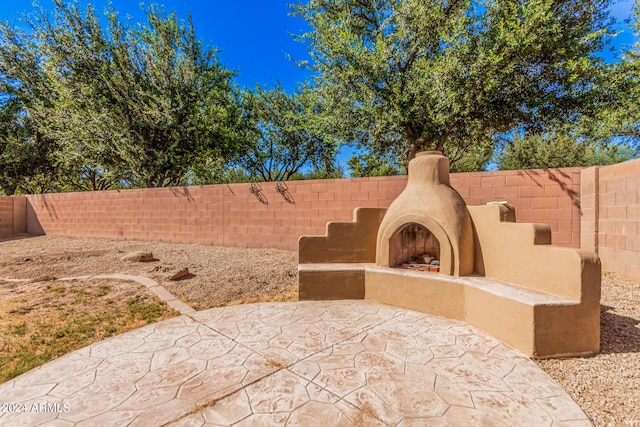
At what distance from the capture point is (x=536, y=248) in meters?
3.72

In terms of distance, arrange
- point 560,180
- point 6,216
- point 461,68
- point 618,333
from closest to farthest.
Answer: point 618,333 < point 560,180 < point 461,68 < point 6,216

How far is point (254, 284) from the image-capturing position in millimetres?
6055

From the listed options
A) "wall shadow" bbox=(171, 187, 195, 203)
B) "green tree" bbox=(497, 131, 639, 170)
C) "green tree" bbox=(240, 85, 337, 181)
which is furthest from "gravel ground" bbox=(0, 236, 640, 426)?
"green tree" bbox=(497, 131, 639, 170)

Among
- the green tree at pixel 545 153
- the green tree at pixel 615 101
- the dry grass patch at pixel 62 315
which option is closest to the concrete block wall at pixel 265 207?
the green tree at pixel 615 101

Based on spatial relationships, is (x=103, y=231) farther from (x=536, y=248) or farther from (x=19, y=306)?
(x=536, y=248)

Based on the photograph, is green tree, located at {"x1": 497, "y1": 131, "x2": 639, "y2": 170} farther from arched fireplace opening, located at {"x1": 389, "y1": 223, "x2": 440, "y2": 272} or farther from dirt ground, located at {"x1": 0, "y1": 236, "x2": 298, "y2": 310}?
dirt ground, located at {"x1": 0, "y1": 236, "x2": 298, "y2": 310}

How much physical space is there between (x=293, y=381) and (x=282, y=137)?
14.3 metres

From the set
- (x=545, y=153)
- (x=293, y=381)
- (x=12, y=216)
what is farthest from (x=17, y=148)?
(x=545, y=153)

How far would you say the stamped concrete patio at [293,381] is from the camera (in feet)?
7.57

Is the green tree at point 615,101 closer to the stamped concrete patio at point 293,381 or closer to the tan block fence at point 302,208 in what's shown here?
the tan block fence at point 302,208

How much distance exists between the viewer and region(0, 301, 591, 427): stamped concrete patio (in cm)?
231

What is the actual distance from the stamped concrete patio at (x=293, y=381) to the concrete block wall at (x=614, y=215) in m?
4.36

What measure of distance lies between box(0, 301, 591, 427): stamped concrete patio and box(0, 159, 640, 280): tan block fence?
4.30 meters

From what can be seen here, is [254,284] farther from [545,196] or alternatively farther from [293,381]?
[545,196]
